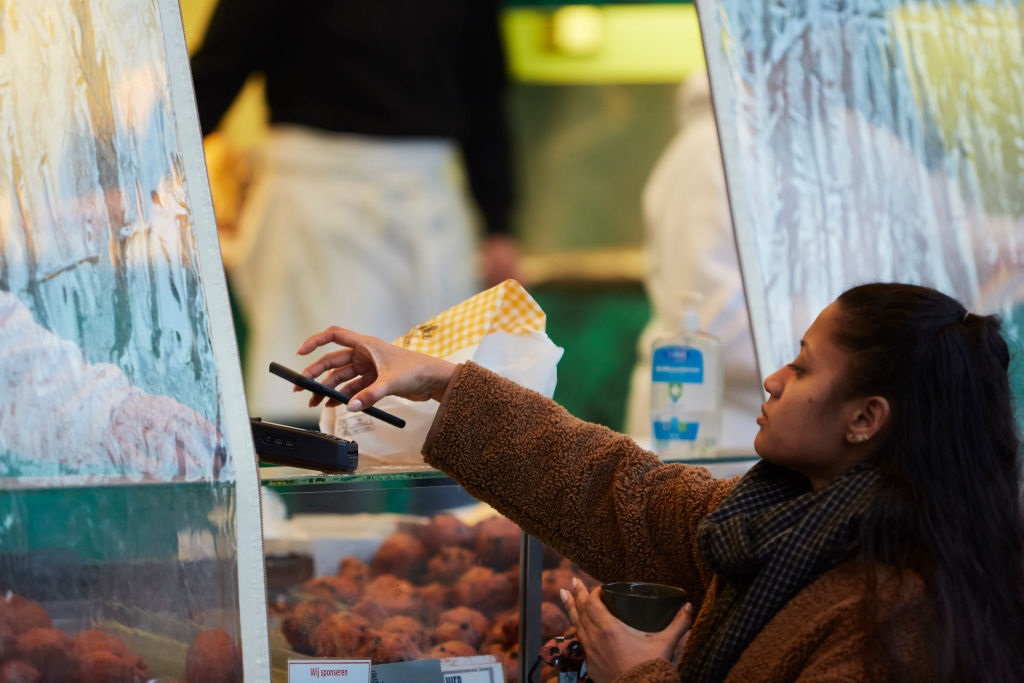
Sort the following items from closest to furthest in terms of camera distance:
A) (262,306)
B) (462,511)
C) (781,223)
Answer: (462,511), (781,223), (262,306)

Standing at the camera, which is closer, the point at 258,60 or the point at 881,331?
the point at 881,331

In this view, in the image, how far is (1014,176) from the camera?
2.11 meters

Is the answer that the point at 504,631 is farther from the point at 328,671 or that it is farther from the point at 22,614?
the point at 22,614

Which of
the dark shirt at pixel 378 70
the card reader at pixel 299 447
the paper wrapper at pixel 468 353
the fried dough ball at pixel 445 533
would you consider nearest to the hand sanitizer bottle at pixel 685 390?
the paper wrapper at pixel 468 353

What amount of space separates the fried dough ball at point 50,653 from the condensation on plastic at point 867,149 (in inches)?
46.0

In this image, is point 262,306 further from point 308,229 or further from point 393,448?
point 393,448

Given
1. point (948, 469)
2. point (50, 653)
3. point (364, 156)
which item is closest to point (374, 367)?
point (50, 653)

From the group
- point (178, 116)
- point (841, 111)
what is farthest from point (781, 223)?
point (178, 116)

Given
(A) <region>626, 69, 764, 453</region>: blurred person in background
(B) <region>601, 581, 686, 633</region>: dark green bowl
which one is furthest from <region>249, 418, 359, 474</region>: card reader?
(A) <region>626, 69, 764, 453</region>: blurred person in background

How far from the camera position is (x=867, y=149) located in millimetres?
2043

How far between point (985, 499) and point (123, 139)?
3.18 ft

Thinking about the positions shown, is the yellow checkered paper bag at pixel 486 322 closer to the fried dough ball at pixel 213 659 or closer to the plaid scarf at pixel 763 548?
the plaid scarf at pixel 763 548

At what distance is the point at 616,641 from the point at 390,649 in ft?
1.08

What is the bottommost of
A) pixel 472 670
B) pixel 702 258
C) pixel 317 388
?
pixel 472 670
